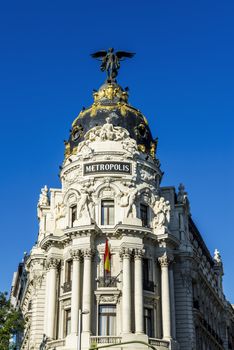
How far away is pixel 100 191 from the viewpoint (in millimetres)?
55375

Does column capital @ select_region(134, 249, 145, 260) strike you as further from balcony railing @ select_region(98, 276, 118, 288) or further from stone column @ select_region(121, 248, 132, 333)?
balcony railing @ select_region(98, 276, 118, 288)

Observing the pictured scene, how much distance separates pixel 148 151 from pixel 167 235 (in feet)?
32.4

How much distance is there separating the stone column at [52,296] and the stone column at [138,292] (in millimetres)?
7496

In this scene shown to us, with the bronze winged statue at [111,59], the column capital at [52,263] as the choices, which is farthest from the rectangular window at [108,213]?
the bronze winged statue at [111,59]

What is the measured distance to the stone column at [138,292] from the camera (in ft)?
162

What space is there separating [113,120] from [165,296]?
1779 centimetres

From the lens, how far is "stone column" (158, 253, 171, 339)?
168ft

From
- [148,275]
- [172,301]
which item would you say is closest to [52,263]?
[148,275]

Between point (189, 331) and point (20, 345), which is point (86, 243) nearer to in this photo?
point (189, 331)

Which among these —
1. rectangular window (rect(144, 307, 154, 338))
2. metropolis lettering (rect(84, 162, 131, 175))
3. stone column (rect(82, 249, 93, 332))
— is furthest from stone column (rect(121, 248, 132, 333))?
metropolis lettering (rect(84, 162, 131, 175))

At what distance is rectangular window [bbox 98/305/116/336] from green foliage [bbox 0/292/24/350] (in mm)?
7307

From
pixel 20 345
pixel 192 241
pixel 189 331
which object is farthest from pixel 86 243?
pixel 20 345

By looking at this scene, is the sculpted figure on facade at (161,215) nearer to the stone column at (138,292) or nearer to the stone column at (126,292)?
the stone column at (138,292)

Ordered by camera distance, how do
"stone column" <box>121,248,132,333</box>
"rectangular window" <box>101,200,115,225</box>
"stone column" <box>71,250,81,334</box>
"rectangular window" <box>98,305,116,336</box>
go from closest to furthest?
1. "stone column" <box>121,248,132,333</box>
2. "stone column" <box>71,250,81,334</box>
3. "rectangular window" <box>98,305,116,336</box>
4. "rectangular window" <box>101,200,115,225</box>
